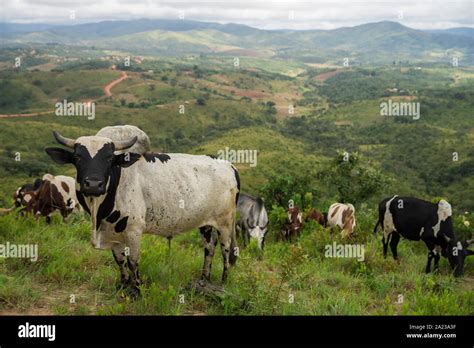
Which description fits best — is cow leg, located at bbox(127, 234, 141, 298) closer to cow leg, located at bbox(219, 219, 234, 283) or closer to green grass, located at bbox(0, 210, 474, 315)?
green grass, located at bbox(0, 210, 474, 315)

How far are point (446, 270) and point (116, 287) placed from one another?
691 centimetres

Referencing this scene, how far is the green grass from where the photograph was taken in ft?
19.5

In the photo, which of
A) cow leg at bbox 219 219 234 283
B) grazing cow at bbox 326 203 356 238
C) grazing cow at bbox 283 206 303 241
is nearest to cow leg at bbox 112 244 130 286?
cow leg at bbox 219 219 234 283

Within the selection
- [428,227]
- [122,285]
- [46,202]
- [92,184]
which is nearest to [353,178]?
[428,227]

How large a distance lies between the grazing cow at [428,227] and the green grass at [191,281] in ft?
1.87

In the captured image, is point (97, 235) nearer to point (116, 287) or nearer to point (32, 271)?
point (116, 287)

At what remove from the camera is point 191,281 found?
6973mm

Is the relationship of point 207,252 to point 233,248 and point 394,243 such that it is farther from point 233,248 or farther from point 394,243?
point 394,243

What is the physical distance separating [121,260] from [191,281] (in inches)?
47.3

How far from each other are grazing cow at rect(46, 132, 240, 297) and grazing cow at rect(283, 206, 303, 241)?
6.68 meters

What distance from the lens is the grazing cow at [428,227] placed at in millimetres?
9453

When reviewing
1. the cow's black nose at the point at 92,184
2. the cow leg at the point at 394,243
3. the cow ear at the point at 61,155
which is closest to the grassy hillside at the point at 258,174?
the cow leg at the point at 394,243
